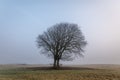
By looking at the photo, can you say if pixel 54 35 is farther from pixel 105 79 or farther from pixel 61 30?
pixel 105 79

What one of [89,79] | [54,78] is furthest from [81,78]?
[54,78]

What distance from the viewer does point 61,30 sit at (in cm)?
5538

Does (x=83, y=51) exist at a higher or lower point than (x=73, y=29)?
lower

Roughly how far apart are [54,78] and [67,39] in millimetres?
23928

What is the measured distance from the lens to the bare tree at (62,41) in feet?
178

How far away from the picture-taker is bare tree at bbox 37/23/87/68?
5428 cm

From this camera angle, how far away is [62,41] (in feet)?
178

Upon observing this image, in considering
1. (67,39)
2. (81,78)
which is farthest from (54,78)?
(67,39)

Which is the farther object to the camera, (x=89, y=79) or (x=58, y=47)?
(x=58, y=47)

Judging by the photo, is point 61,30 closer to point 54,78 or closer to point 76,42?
point 76,42

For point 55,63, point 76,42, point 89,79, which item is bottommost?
point 89,79

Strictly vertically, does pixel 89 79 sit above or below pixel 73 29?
below

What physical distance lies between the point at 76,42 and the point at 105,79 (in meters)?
23.9

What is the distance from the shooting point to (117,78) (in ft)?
103
